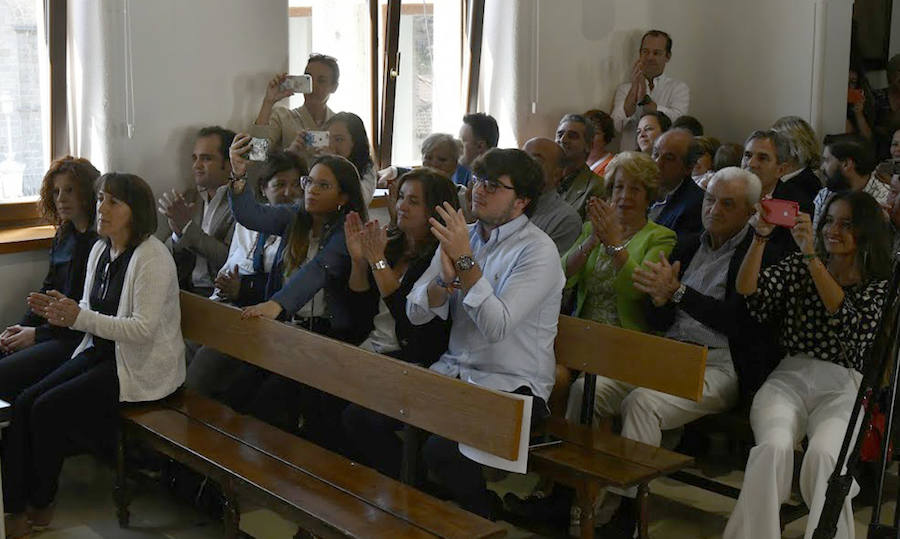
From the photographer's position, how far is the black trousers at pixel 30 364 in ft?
12.9

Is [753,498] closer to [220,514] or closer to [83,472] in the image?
[220,514]

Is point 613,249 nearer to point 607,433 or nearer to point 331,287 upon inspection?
point 607,433

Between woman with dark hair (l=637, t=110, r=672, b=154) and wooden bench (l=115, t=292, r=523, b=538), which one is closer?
wooden bench (l=115, t=292, r=523, b=538)

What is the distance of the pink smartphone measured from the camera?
340 centimetres

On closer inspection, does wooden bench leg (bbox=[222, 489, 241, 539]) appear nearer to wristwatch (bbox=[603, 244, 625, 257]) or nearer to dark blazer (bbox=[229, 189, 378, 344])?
dark blazer (bbox=[229, 189, 378, 344])

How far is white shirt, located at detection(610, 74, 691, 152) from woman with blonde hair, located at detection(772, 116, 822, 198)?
1.22 m

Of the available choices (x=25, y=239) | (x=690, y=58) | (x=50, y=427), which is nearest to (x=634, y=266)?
(x=50, y=427)

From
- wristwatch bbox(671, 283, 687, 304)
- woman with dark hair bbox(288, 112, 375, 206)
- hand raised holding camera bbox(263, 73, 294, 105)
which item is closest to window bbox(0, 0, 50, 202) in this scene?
hand raised holding camera bbox(263, 73, 294, 105)

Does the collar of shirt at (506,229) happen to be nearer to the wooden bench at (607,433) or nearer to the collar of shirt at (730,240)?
the wooden bench at (607,433)

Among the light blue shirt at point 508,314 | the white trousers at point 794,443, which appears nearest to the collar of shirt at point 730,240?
the white trousers at point 794,443

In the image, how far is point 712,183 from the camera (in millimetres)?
3865

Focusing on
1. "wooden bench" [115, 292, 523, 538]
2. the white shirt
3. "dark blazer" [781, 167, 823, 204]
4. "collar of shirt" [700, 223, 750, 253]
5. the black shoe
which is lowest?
the black shoe

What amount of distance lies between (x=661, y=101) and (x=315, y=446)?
409 centimetres

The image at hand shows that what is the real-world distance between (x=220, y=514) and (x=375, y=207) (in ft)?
7.71
